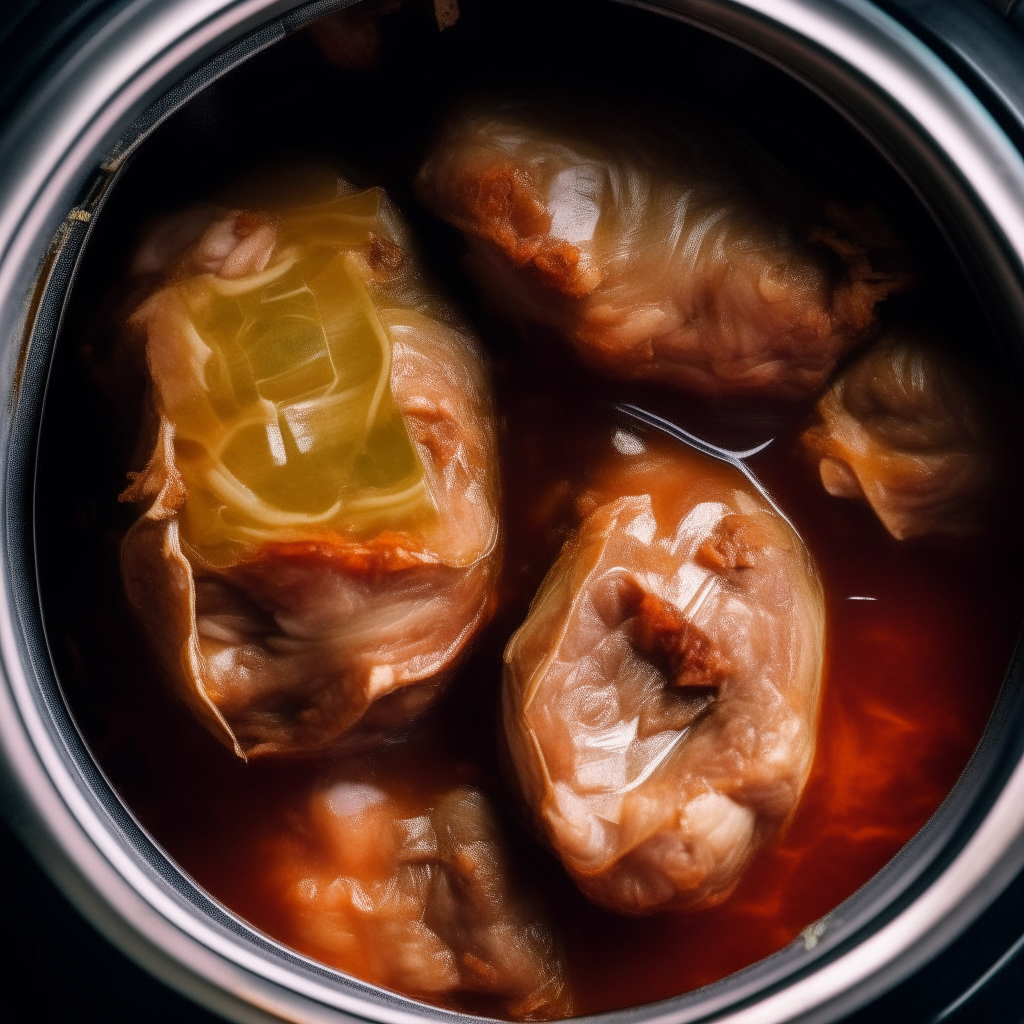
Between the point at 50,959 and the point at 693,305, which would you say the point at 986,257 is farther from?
the point at 50,959

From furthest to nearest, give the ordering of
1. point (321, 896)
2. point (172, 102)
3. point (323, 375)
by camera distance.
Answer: point (321, 896) → point (323, 375) → point (172, 102)

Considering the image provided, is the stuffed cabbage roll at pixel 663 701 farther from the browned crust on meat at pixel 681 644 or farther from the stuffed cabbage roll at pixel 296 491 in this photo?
the stuffed cabbage roll at pixel 296 491

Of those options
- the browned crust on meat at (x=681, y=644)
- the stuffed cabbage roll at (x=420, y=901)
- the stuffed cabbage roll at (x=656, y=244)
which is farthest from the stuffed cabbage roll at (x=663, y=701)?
the stuffed cabbage roll at (x=656, y=244)

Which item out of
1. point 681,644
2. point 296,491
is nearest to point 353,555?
point 296,491

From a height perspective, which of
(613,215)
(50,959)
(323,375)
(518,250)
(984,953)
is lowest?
(50,959)

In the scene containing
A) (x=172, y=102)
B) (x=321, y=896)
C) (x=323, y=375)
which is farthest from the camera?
(x=321, y=896)

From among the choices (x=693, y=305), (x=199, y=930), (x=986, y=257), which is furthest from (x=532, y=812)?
(x=986, y=257)

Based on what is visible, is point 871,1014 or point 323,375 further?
point 323,375

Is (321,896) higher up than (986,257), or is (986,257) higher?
(986,257)
